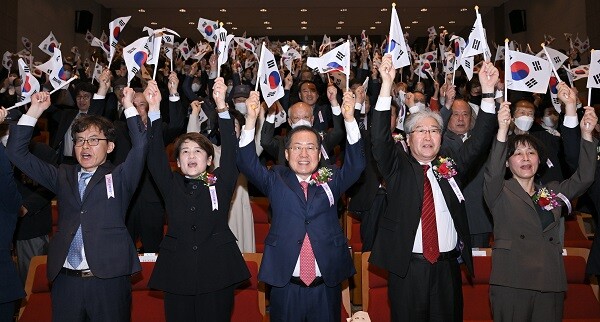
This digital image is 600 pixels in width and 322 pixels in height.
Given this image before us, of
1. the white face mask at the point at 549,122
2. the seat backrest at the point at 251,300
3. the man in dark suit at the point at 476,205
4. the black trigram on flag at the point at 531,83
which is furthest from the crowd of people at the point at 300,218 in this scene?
the white face mask at the point at 549,122

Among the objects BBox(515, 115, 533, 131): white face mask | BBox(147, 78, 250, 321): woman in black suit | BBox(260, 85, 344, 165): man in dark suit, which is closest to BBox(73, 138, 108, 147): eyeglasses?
BBox(147, 78, 250, 321): woman in black suit

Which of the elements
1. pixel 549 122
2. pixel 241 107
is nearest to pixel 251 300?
pixel 241 107

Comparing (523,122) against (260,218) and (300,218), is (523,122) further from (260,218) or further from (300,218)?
(300,218)

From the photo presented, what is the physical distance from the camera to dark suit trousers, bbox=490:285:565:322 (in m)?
3.41

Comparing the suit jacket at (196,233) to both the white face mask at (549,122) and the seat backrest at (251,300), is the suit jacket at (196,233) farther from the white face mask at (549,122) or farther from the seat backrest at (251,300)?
the white face mask at (549,122)

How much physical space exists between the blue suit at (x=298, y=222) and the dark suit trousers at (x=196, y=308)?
305 millimetres

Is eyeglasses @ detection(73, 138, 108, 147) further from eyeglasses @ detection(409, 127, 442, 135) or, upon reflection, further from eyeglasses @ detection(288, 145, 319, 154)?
eyeglasses @ detection(409, 127, 442, 135)

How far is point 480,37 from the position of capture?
13.5 feet

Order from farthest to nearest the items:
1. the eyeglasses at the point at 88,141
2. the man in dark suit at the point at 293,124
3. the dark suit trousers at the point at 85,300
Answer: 1. the man in dark suit at the point at 293,124
2. the eyeglasses at the point at 88,141
3. the dark suit trousers at the point at 85,300

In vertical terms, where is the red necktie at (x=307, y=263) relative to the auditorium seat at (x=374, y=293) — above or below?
above

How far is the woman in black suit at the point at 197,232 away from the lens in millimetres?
3389

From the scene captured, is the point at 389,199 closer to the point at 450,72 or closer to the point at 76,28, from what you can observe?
the point at 450,72

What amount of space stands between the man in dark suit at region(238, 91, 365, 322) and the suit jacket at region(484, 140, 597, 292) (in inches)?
31.2

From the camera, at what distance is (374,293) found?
3.96m
